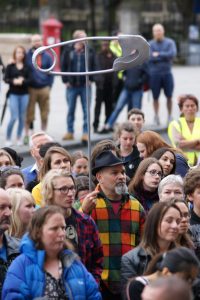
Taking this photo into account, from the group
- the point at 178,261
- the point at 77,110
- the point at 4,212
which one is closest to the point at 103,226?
the point at 4,212

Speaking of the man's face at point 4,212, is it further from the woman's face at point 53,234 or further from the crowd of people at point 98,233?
the woman's face at point 53,234

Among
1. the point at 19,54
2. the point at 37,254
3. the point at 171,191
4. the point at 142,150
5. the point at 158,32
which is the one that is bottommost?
the point at 37,254

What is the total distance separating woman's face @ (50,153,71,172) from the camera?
10281mm

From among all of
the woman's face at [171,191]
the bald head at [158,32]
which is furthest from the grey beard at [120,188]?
the bald head at [158,32]

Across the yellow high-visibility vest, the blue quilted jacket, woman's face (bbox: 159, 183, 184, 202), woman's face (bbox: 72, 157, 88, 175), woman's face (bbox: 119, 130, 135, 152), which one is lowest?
the blue quilted jacket

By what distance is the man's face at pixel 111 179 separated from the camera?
898 cm

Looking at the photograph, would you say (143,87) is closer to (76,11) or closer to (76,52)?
(76,52)

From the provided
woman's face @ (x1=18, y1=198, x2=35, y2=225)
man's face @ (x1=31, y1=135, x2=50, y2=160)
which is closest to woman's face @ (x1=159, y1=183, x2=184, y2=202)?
woman's face @ (x1=18, y1=198, x2=35, y2=225)

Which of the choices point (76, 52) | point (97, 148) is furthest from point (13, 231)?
point (76, 52)

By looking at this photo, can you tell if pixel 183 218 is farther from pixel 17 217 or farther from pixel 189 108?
pixel 189 108

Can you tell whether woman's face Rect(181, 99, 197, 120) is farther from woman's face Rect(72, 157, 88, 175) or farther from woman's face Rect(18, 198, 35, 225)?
woman's face Rect(18, 198, 35, 225)

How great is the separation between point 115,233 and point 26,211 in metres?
0.88

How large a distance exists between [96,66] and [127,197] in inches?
494

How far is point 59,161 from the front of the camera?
10.4 m
